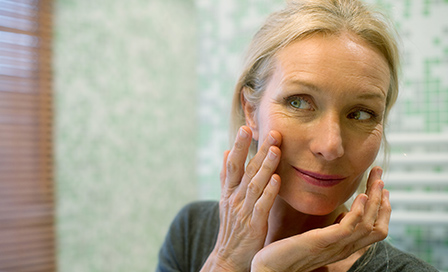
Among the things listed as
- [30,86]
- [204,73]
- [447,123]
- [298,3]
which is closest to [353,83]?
[298,3]

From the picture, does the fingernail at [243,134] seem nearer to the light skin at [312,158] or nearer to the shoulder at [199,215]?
the light skin at [312,158]

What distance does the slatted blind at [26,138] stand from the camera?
1672 millimetres

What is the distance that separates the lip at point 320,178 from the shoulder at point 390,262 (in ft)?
0.66

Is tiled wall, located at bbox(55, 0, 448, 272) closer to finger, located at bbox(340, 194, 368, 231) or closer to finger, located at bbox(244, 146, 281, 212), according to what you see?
finger, located at bbox(244, 146, 281, 212)

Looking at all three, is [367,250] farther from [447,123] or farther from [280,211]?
[447,123]

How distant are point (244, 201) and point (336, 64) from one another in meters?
0.35

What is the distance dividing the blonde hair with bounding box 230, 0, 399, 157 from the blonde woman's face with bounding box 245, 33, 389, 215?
2 centimetres

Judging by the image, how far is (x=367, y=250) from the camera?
2.95 ft

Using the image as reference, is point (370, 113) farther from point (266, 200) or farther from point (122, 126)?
point (122, 126)

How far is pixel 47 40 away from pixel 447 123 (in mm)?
1919

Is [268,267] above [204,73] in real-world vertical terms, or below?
below

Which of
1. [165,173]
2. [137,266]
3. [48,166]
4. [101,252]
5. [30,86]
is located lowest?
[137,266]

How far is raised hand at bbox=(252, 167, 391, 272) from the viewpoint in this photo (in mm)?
733

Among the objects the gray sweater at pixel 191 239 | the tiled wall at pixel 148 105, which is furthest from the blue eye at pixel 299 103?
the tiled wall at pixel 148 105
